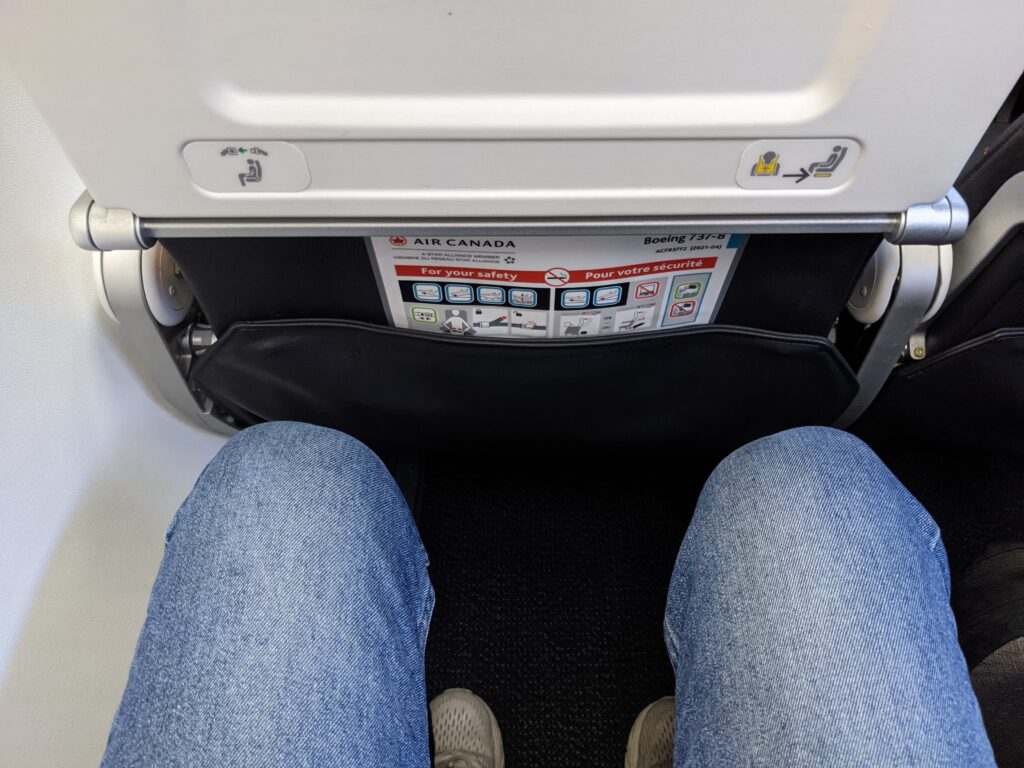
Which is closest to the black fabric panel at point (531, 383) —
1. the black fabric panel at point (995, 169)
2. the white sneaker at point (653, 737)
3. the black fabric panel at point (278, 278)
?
the black fabric panel at point (278, 278)

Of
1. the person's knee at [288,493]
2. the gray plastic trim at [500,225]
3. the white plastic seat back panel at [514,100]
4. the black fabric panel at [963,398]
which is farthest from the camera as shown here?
the black fabric panel at [963,398]

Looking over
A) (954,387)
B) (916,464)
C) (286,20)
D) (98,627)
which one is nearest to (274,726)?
(98,627)

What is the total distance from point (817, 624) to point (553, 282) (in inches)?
12.8

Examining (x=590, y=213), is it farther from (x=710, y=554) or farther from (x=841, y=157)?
(x=710, y=554)

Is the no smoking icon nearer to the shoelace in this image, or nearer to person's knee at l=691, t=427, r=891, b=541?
person's knee at l=691, t=427, r=891, b=541

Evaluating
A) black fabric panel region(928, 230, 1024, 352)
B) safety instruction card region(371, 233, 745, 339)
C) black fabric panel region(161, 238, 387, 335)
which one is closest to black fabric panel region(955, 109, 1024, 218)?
black fabric panel region(928, 230, 1024, 352)

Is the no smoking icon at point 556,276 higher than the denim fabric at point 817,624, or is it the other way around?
the no smoking icon at point 556,276

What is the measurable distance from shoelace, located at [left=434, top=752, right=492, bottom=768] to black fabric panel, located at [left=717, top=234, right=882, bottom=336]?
0.61 metres

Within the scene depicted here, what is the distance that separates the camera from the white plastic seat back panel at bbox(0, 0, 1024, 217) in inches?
13.9

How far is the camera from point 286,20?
1.15 ft

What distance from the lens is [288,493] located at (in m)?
0.59

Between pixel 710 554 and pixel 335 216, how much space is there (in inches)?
16.3

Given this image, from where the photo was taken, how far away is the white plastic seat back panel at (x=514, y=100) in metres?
0.35

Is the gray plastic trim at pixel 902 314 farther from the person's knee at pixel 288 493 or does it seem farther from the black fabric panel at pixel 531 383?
the person's knee at pixel 288 493
